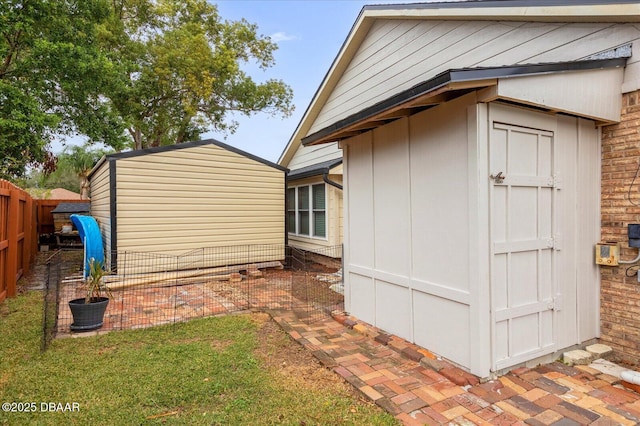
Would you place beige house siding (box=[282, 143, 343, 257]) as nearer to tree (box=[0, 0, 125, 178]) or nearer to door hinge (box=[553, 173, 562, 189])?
door hinge (box=[553, 173, 562, 189])

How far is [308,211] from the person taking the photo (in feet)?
34.2

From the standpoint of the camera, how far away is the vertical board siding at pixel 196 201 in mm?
7832

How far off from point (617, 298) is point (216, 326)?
474cm

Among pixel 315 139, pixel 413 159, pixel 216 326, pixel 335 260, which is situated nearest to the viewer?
pixel 413 159

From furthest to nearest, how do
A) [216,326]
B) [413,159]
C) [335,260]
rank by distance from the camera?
[335,260], [216,326], [413,159]

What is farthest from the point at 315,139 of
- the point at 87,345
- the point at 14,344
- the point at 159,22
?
the point at 159,22

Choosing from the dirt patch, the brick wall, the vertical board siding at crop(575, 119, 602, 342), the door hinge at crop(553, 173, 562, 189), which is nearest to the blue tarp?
the dirt patch

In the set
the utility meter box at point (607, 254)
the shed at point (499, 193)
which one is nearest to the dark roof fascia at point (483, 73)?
the shed at point (499, 193)

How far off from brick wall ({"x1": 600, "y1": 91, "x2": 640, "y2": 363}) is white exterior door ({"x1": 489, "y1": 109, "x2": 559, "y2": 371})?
73 cm

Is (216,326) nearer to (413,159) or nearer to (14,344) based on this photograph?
(14,344)

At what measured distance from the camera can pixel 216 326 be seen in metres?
4.83

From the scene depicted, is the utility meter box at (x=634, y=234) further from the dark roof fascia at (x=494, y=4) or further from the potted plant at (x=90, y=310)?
the potted plant at (x=90, y=310)

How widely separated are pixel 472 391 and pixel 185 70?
56.3 feet

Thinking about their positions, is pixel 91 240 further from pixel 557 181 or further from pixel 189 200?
pixel 557 181
